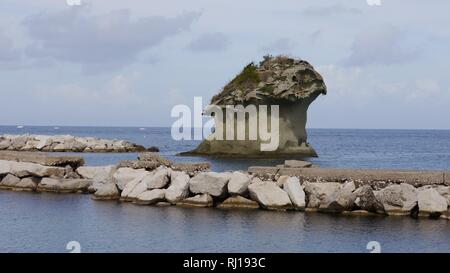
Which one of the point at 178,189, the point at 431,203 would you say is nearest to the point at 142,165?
the point at 178,189

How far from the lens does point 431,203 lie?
20.8 meters

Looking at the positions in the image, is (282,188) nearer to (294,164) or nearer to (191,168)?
(294,164)

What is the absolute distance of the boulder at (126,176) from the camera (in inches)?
992

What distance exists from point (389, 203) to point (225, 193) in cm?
519

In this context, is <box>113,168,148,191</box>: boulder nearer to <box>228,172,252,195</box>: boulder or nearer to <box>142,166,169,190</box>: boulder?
<box>142,166,169,190</box>: boulder

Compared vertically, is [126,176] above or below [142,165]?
below

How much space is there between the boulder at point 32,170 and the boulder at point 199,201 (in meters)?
7.82

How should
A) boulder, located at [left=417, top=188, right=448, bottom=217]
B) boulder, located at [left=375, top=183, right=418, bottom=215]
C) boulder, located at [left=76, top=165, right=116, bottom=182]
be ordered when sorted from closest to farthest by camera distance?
boulder, located at [left=417, top=188, right=448, bottom=217], boulder, located at [left=375, top=183, right=418, bottom=215], boulder, located at [left=76, top=165, right=116, bottom=182]

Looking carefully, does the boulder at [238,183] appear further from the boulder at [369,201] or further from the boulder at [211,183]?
the boulder at [369,201]

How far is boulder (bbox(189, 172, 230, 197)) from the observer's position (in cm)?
2281

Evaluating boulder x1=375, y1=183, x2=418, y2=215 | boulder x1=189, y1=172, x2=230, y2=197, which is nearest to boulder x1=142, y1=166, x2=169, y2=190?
boulder x1=189, y1=172, x2=230, y2=197

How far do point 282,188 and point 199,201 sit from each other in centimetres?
270

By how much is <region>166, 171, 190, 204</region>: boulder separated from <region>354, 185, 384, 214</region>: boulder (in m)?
5.74
